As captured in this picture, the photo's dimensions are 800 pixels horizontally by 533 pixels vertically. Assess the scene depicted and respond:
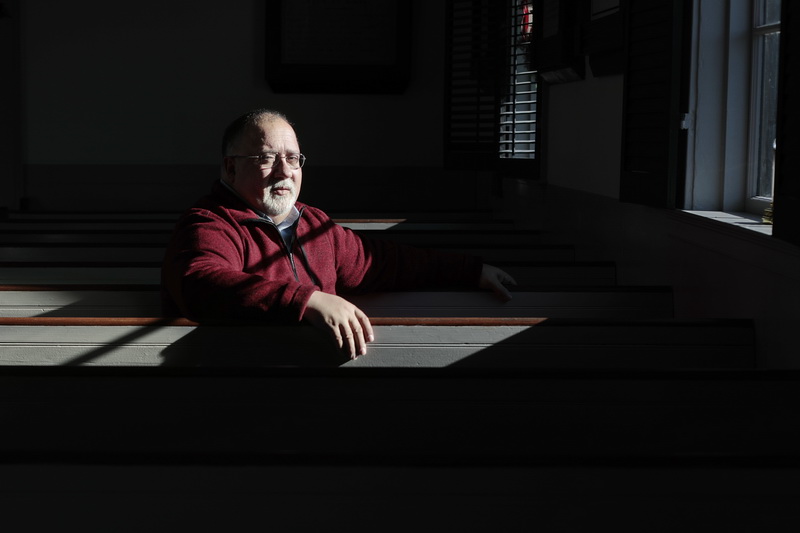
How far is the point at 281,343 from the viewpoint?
207cm

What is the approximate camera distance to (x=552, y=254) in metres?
3.67

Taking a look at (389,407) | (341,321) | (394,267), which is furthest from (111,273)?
(389,407)

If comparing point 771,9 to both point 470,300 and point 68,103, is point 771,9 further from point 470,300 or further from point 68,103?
point 68,103

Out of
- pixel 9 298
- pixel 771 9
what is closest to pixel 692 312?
pixel 771 9

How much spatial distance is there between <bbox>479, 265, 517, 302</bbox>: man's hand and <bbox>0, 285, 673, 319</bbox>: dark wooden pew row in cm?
2

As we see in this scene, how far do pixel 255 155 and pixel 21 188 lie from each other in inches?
205

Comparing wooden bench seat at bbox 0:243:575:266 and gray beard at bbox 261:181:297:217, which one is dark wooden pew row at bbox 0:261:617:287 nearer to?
wooden bench seat at bbox 0:243:575:266

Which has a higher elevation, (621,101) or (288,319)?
(621,101)

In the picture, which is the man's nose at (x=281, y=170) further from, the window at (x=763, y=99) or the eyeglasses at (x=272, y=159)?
the window at (x=763, y=99)

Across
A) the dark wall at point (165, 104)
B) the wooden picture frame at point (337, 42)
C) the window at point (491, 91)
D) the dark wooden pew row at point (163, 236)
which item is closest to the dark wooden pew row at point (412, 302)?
the dark wooden pew row at point (163, 236)

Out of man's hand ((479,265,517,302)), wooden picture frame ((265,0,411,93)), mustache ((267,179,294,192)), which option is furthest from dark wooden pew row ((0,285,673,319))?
wooden picture frame ((265,0,411,93))

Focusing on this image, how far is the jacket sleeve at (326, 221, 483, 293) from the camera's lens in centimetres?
268

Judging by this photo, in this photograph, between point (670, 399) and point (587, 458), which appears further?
point (670, 399)

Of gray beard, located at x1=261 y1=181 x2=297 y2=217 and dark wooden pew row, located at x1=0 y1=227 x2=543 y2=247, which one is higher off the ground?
gray beard, located at x1=261 y1=181 x2=297 y2=217
